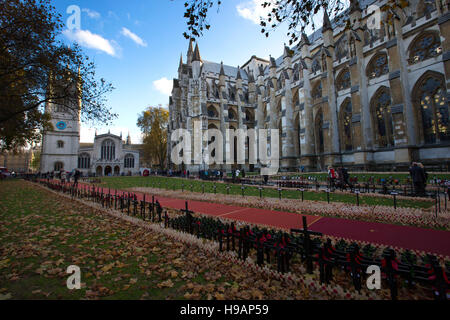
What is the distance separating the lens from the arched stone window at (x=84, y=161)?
48.6 meters

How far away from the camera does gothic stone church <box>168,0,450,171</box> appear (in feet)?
52.0

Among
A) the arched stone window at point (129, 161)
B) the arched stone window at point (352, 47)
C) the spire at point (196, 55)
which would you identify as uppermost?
the spire at point (196, 55)

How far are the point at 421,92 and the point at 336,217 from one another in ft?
61.5

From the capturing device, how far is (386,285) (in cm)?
255

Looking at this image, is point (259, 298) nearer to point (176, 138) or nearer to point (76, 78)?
point (76, 78)

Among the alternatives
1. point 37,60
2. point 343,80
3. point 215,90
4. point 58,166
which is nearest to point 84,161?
point 58,166

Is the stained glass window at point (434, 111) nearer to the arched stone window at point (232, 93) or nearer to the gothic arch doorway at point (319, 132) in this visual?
the gothic arch doorway at point (319, 132)

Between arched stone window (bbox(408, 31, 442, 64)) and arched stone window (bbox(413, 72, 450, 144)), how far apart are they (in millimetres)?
1890

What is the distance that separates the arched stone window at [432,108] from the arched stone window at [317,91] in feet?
34.1

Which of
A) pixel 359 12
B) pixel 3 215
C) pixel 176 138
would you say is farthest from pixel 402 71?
pixel 176 138

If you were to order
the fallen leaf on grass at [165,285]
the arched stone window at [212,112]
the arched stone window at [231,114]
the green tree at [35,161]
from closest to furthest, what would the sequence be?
the fallen leaf on grass at [165,285]
the arched stone window at [212,112]
the arched stone window at [231,114]
the green tree at [35,161]

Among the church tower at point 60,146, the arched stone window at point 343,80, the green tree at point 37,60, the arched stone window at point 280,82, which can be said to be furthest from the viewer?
the church tower at point 60,146

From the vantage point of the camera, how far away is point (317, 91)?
26.5 metres

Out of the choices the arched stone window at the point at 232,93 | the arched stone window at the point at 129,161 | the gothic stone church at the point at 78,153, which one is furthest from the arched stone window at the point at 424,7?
the arched stone window at the point at 129,161
